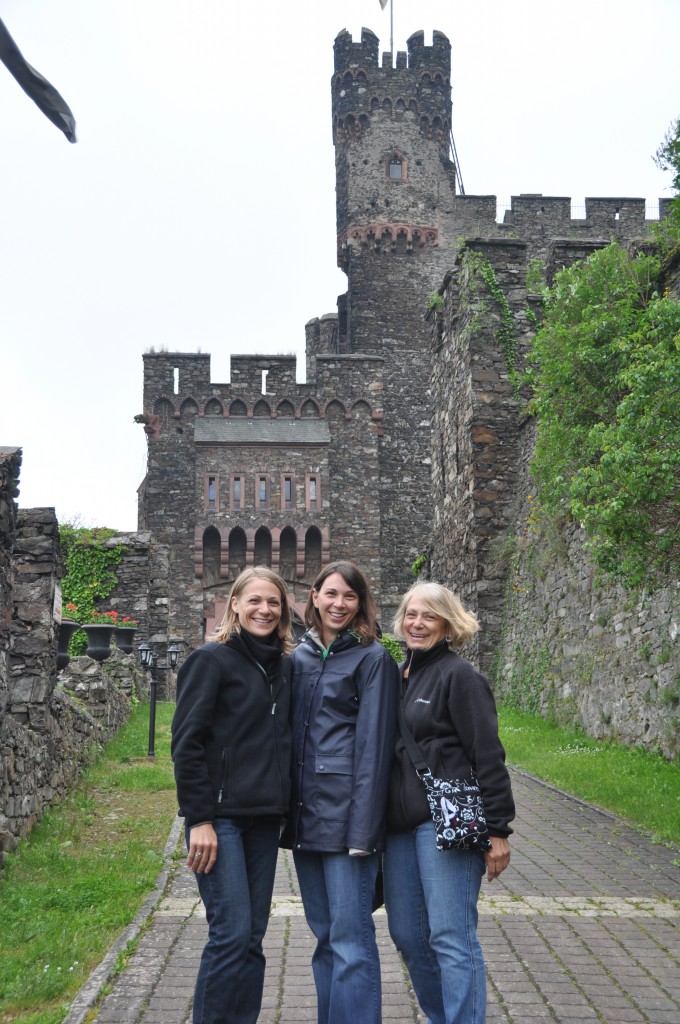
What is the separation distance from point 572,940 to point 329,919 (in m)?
1.99

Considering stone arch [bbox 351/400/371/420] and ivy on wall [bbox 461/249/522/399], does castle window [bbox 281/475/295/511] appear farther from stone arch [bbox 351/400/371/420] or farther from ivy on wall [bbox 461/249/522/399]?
ivy on wall [bbox 461/249/522/399]

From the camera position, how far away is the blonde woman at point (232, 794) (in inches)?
134

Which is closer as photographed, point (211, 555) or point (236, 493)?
point (211, 555)

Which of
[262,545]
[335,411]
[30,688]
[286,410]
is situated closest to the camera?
[30,688]

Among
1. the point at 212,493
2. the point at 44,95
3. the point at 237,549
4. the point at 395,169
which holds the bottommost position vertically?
the point at 44,95

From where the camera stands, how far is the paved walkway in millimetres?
4148

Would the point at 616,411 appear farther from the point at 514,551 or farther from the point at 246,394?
the point at 246,394

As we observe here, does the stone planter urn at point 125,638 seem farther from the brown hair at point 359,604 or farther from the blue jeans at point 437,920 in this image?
the blue jeans at point 437,920

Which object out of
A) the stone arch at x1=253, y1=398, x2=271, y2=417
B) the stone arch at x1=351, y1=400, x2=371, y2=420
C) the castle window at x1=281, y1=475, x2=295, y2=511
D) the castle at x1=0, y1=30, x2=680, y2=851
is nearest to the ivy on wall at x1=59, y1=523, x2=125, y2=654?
the castle at x1=0, y1=30, x2=680, y2=851

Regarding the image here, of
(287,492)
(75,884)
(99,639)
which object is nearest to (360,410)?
(287,492)

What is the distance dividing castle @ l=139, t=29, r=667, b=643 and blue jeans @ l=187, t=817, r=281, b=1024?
28147 millimetres

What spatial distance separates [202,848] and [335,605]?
949 mm

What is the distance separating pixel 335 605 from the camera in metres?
3.75

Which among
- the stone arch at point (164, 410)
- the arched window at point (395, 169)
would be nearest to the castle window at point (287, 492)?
the stone arch at point (164, 410)
